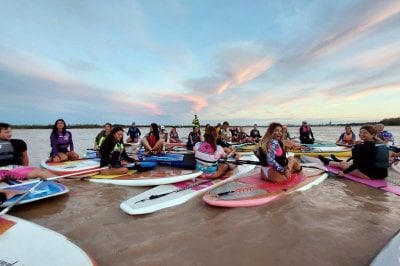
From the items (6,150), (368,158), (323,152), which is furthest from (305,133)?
(6,150)

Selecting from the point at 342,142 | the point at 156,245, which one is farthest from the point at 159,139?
the point at 342,142

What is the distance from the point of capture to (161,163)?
830cm

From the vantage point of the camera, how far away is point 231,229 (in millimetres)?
3812

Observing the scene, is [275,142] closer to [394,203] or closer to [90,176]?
[394,203]

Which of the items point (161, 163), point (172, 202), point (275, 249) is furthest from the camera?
point (161, 163)

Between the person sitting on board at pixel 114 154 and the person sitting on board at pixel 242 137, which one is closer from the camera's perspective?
the person sitting on board at pixel 114 154

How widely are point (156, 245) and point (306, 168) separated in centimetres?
528

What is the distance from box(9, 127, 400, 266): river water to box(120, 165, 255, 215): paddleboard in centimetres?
11

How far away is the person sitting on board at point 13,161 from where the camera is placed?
17.1ft

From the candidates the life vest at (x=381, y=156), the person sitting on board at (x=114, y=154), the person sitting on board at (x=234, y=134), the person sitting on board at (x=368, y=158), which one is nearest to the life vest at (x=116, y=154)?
the person sitting on board at (x=114, y=154)

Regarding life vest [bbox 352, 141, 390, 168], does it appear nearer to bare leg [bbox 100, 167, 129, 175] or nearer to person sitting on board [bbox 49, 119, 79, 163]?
bare leg [bbox 100, 167, 129, 175]

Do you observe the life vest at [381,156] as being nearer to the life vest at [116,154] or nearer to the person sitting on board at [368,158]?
the person sitting on board at [368,158]

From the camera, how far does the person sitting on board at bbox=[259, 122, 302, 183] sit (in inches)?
219

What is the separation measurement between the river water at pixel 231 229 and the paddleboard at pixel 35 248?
13cm
